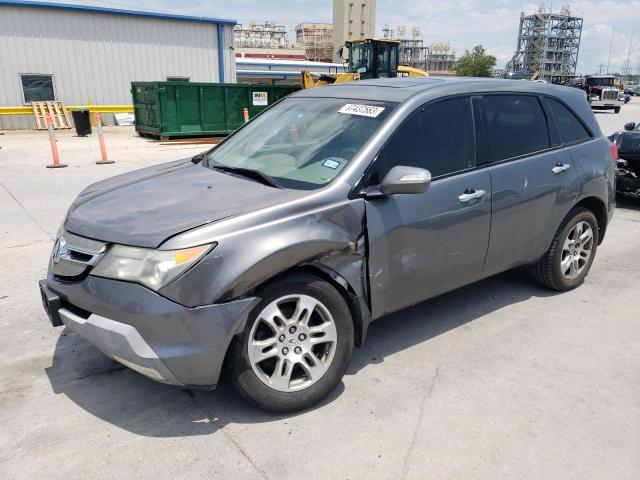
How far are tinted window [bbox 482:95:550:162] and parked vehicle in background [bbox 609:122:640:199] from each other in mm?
4186

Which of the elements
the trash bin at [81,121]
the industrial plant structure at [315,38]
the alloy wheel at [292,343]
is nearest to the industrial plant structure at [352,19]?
the industrial plant structure at [315,38]

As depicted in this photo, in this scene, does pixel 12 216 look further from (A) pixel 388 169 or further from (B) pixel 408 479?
(B) pixel 408 479

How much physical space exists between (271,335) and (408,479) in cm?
97

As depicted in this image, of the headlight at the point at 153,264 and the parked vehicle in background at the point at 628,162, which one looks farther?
the parked vehicle in background at the point at 628,162

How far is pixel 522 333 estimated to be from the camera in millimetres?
3941

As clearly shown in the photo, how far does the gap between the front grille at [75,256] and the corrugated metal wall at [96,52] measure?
22949 millimetres

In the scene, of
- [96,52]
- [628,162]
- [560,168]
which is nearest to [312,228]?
[560,168]

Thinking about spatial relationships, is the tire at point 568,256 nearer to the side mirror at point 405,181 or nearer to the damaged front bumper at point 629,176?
the side mirror at point 405,181

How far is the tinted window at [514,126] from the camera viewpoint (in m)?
3.85

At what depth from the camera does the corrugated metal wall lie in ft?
72.7

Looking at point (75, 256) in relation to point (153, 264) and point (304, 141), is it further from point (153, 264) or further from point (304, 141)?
point (304, 141)

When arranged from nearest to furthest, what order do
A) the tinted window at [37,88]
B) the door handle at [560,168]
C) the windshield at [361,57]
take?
the door handle at [560,168] < the windshield at [361,57] < the tinted window at [37,88]

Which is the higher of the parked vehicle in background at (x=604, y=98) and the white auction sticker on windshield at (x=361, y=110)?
the white auction sticker on windshield at (x=361, y=110)

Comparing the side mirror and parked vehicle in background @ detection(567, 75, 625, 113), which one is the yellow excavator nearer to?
the side mirror
